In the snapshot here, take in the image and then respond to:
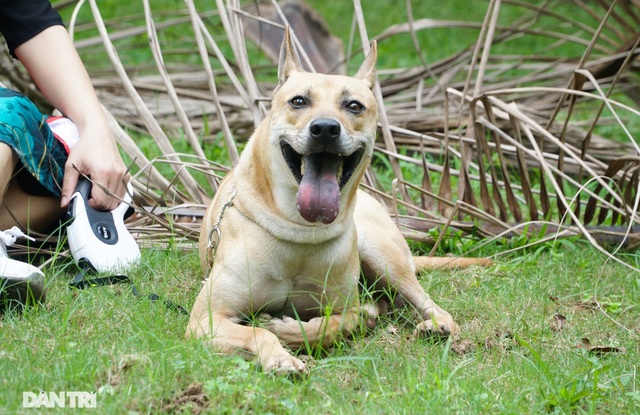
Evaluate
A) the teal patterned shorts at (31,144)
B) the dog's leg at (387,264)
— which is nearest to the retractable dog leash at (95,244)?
the teal patterned shorts at (31,144)

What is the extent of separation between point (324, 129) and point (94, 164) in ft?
4.21

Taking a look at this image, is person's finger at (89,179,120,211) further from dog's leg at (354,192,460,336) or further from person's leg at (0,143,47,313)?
dog's leg at (354,192,460,336)

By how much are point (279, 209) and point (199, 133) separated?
9.72ft

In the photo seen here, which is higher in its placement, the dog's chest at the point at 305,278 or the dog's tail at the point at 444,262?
the dog's chest at the point at 305,278

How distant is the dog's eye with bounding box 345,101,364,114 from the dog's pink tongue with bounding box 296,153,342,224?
0.22 metres

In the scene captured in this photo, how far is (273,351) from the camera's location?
109 inches

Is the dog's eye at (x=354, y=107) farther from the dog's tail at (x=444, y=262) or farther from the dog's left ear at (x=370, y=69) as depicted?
the dog's tail at (x=444, y=262)

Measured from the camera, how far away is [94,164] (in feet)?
Answer: 12.3

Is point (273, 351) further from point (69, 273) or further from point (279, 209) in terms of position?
point (69, 273)

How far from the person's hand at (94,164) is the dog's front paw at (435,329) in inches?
59.6

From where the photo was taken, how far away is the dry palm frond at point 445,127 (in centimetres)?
445

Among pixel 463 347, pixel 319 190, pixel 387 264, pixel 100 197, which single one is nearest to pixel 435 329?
pixel 463 347

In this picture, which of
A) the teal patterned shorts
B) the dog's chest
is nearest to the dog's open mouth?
the dog's chest

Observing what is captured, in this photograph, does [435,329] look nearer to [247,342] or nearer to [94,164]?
[247,342]
